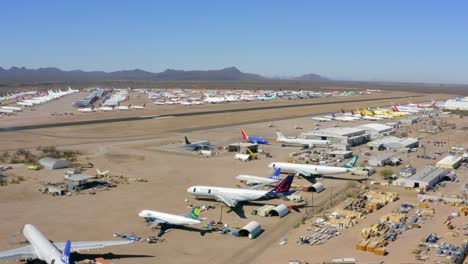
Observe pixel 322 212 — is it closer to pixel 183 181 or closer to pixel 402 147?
pixel 183 181

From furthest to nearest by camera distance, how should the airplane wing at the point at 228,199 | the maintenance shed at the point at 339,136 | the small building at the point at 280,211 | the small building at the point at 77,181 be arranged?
1. the maintenance shed at the point at 339,136
2. the small building at the point at 77,181
3. the airplane wing at the point at 228,199
4. the small building at the point at 280,211

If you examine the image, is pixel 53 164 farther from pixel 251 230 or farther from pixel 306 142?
pixel 306 142

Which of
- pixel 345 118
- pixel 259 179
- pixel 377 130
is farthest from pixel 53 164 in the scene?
pixel 345 118

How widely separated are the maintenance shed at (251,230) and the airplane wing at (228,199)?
826 centimetres

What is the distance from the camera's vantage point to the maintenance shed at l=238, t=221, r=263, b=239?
4684 cm

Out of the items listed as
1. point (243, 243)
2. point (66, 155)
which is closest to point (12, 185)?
point (66, 155)

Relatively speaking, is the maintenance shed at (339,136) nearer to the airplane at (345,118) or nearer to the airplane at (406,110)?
the airplane at (345,118)

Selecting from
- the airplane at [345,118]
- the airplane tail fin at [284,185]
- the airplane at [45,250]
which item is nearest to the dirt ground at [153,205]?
the airplane at [45,250]

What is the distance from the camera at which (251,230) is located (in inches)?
1844

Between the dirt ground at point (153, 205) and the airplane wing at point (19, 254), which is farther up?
the airplane wing at point (19, 254)

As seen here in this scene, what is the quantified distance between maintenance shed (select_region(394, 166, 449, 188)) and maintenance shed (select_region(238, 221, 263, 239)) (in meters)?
32.1

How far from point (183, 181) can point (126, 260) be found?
32.3 metres

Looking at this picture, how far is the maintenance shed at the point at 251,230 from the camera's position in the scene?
4684cm

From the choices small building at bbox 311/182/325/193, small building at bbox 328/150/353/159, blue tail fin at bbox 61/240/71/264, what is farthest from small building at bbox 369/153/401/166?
blue tail fin at bbox 61/240/71/264
